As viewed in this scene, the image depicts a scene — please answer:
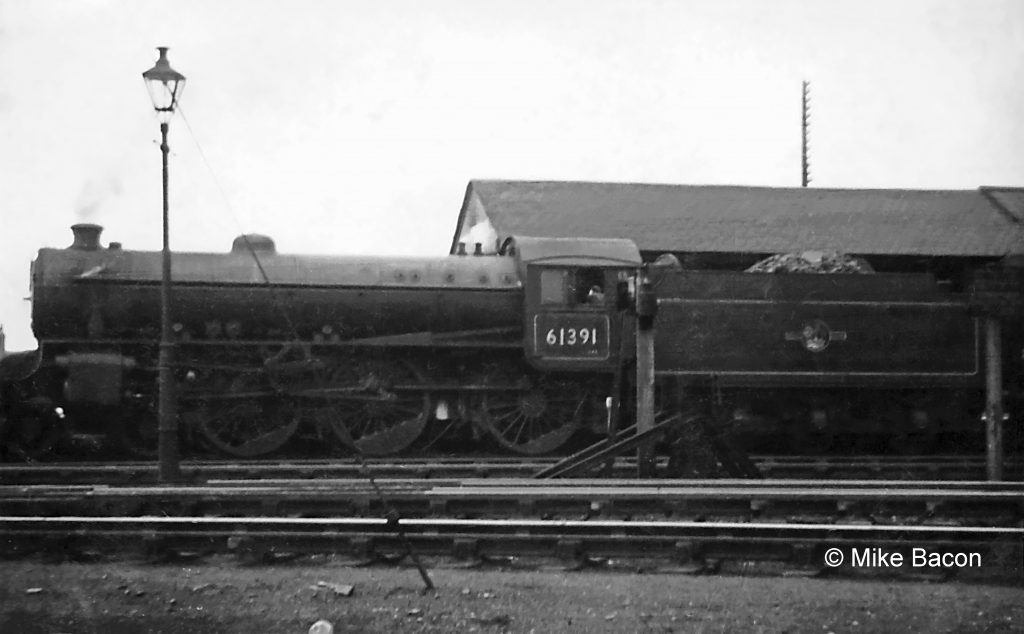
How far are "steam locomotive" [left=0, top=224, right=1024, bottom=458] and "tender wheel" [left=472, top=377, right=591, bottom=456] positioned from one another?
0.08 feet

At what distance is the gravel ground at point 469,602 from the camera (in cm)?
518

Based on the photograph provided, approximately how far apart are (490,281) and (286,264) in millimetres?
2342

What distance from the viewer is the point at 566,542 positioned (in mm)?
6340

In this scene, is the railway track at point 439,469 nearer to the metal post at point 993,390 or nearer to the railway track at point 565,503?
the metal post at point 993,390

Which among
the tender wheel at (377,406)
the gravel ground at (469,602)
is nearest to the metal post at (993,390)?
the gravel ground at (469,602)

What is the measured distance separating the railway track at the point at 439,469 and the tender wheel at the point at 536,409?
2.68ft

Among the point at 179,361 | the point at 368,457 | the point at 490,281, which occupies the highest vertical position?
the point at 490,281

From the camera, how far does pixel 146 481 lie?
9500mm

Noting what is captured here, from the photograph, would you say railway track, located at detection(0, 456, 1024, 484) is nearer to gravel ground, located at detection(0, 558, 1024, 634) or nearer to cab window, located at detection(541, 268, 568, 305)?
cab window, located at detection(541, 268, 568, 305)

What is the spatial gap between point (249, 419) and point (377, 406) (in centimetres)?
143

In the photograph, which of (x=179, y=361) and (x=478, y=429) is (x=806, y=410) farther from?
(x=179, y=361)

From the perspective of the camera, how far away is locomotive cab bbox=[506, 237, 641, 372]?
1215 cm

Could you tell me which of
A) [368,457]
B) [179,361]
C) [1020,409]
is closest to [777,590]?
[368,457]

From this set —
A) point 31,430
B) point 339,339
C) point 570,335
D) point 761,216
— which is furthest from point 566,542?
point 761,216
